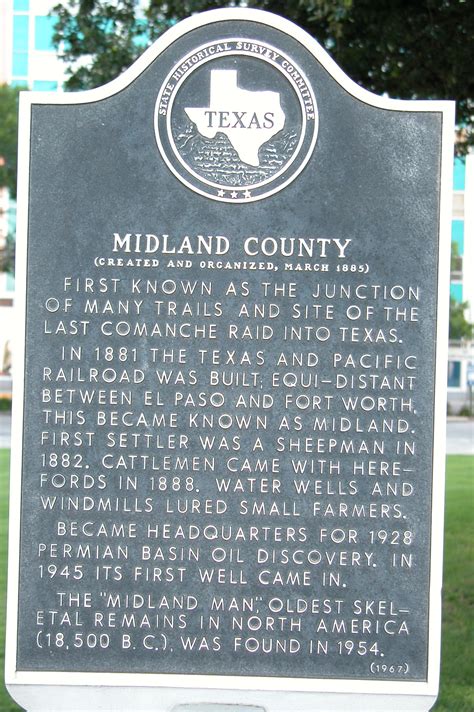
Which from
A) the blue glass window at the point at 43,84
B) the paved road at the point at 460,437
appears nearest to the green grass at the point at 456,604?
the paved road at the point at 460,437

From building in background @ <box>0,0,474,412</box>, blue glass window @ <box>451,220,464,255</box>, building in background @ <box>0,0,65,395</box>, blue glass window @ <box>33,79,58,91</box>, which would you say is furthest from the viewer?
building in background @ <box>0,0,65,395</box>

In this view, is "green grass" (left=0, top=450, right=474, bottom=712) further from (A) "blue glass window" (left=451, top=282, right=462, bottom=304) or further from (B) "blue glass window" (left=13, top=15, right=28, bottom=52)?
(B) "blue glass window" (left=13, top=15, right=28, bottom=52)

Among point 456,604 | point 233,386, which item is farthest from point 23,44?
point 233,386

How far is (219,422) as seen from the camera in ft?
14.4

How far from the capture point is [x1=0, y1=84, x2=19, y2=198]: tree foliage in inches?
1275

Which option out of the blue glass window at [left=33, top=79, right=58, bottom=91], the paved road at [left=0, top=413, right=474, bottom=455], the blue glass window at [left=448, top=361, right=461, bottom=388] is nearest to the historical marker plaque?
the paved road at [left=0, top=413, right=474, bottom=455]

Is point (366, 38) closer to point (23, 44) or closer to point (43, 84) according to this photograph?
point (43, 84)

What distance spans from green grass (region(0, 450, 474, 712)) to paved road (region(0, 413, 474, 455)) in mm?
10638

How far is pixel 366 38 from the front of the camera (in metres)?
7.99

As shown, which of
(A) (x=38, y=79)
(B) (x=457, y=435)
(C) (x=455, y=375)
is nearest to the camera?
(B) (x=457, y=435)

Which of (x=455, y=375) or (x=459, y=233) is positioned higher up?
(x=459, y=233)

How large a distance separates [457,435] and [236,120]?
28.9m

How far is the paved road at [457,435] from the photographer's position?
24.4 metres

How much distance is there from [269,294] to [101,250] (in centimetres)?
71
